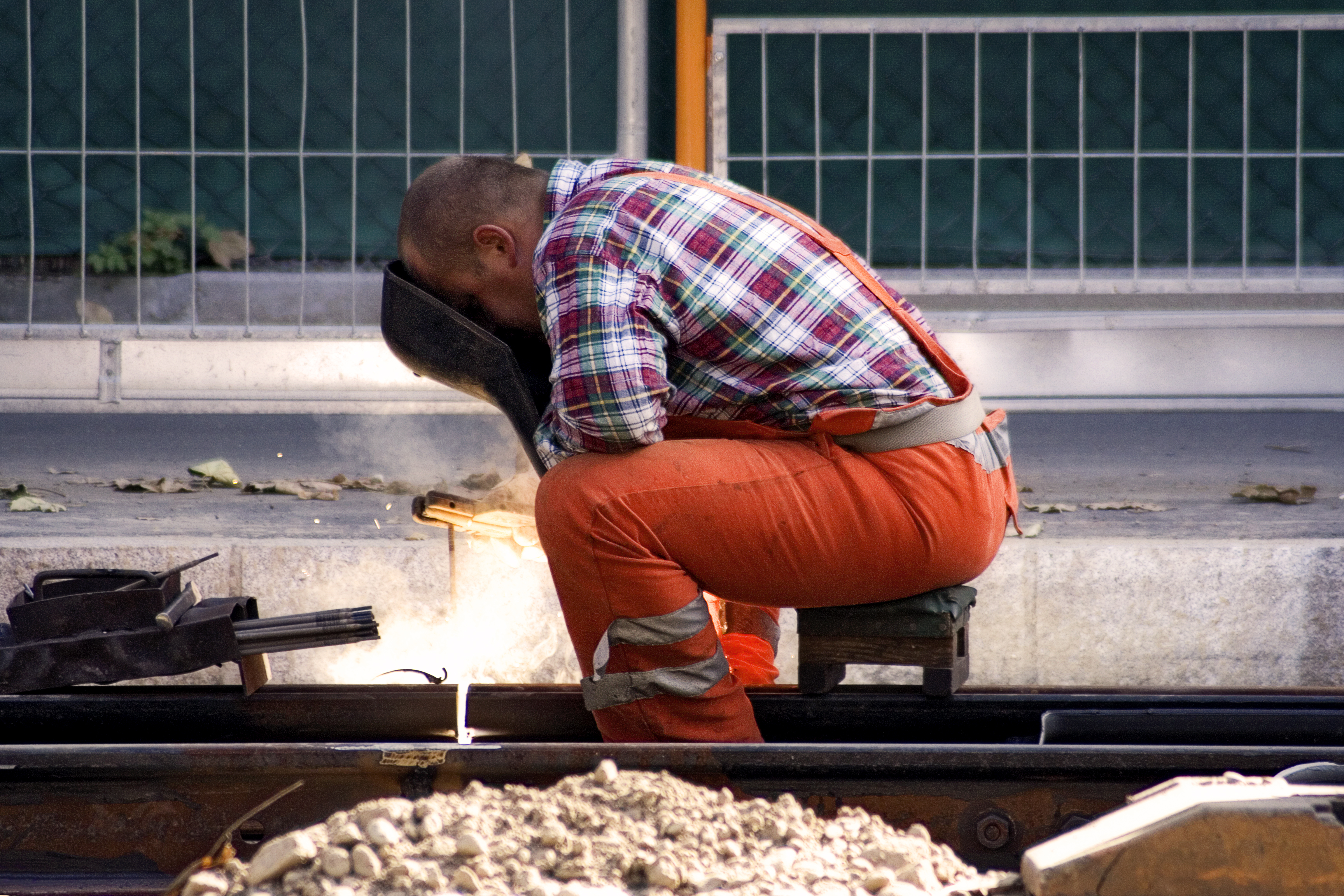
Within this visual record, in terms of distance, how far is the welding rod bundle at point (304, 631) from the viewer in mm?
2688

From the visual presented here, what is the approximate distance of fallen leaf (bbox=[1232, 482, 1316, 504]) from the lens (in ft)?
15.2

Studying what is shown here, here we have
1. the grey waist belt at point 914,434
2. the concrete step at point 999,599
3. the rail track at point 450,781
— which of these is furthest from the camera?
the concrete step at point 999,599

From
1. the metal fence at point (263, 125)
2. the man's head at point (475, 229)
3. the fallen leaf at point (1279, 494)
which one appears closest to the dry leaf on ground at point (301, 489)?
the metal fence at point (263, 125)

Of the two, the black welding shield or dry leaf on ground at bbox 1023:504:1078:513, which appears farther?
dry leaf on ground at bbox 1023:504:1078:513

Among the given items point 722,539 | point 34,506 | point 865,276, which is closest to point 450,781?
point 722,539

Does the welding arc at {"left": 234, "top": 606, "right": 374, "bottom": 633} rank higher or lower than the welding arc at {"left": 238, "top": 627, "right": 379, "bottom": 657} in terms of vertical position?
higher

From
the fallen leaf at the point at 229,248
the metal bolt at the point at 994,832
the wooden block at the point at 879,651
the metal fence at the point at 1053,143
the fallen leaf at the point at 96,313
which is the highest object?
the metal fence at the point at 1053,143

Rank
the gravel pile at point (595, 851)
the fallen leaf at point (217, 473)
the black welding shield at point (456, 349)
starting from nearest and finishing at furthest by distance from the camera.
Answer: the gravel pile at point (595, 851) → the black welding shield at point (456, 349) → the fallen leaf at point (217, 473)

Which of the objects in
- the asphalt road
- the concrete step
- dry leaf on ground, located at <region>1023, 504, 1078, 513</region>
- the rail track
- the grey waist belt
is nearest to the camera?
the rail track

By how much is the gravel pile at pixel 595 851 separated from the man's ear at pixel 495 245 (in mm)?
1063

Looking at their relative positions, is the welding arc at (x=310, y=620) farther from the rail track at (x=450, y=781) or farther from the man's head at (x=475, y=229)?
the man's head at (x=475, y=229)

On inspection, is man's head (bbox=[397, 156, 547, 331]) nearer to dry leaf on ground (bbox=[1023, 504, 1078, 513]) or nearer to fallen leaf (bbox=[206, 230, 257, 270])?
dry leaf on ground (bbox=[1023, 504, 1078, 513])

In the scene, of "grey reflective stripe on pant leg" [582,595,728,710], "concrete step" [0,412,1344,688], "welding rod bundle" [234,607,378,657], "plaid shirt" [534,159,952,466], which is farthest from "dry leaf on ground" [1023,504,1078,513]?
"welding rod bundle" [234,607,378,657]

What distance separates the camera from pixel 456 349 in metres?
2.72
